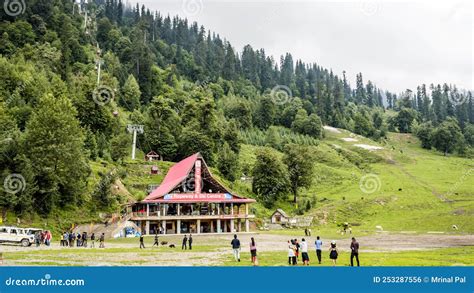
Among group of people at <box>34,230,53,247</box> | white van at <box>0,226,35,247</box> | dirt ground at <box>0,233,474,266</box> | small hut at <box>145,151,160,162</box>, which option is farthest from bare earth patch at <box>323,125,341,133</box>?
white van at <box>0,226,35,247</box>

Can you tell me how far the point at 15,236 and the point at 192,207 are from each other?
31004 mm

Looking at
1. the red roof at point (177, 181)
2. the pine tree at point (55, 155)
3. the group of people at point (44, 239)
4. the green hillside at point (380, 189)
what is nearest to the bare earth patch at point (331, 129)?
the green hillside at point (380, 189)

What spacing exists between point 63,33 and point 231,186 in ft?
260

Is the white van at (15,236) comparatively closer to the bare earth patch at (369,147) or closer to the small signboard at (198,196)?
the small signboard at (198,196)

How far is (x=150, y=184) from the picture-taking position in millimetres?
86250

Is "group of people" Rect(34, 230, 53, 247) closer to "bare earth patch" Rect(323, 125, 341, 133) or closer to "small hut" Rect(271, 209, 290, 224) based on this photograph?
"small hut" Rect(271, 209, 290, 224)

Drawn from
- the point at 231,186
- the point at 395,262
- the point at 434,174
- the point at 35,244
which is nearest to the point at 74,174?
the point at 35,244

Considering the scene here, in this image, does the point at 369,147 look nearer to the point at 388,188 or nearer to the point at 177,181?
the point at 388,188

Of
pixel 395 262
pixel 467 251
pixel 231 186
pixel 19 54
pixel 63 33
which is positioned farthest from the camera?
pixel 63 33

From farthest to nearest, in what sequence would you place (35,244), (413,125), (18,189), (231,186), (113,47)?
(413,125), (113,47), (231,186), (18,189), (35,244)

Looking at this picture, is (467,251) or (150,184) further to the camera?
(150,184)

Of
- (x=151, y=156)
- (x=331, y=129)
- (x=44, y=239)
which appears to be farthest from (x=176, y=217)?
(x=331, y=129)

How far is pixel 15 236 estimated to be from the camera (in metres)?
44.2

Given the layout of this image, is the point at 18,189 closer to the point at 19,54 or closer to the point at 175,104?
the point at 19,54
